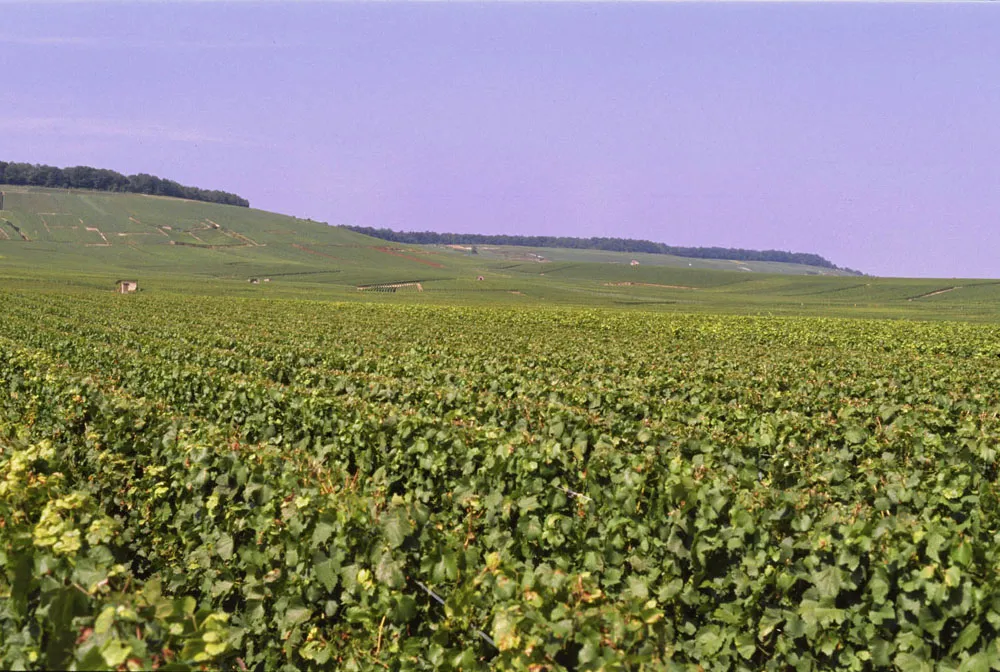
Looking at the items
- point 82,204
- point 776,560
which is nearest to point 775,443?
point 776,560

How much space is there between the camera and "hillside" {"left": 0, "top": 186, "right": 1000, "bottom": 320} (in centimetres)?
10019

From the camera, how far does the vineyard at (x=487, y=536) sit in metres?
4.36

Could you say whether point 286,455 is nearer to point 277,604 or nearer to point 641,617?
point 277,604

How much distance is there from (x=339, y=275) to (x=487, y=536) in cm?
13972

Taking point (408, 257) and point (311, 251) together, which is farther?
point (408, 257)

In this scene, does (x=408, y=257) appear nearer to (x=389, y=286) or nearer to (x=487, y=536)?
(x=389, y=286)

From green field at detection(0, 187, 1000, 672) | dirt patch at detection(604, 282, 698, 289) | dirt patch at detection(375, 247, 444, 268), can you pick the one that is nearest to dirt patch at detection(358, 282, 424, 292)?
dirt patch at detection(604, 282, 698, 289)

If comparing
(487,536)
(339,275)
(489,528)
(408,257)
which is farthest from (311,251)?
(487,536)

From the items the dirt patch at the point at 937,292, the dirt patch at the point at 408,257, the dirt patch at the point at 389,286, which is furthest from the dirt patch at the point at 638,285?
the dirt patch at the point at 408,257

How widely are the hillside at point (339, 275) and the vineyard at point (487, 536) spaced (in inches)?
3061

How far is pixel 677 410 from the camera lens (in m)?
12.2

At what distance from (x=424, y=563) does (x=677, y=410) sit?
7.68 m

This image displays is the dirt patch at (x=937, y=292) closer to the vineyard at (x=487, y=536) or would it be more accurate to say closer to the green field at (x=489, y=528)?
the green field at (x=489, y=528)

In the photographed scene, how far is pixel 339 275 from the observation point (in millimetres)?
142250
